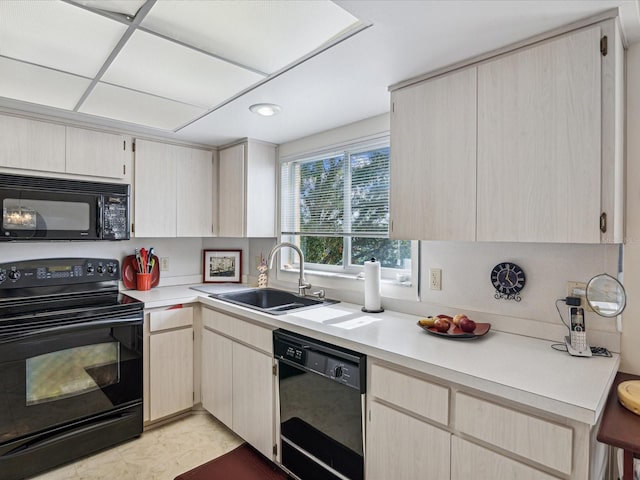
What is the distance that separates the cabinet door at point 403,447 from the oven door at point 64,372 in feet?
5.31

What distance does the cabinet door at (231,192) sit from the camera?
9.50 ft

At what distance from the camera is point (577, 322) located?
4.55 ft

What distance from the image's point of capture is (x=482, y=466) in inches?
47.3

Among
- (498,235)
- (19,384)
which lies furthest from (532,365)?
(19,384)

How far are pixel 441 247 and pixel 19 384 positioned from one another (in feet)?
7.79

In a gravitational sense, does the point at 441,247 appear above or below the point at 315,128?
below

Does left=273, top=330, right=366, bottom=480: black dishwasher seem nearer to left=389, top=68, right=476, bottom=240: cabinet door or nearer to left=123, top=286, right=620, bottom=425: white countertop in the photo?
left=123, top=286, right=620, bottom=425: white countertop

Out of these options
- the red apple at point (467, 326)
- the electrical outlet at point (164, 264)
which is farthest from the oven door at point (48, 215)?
the red apple at point (467, 326)

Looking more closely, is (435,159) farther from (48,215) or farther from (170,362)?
(48,215)

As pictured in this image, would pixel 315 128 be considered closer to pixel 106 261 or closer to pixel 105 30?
pixel 105 30

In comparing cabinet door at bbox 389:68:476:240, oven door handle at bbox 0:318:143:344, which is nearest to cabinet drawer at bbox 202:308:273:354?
oven door handle at bbox 0:318:143:344

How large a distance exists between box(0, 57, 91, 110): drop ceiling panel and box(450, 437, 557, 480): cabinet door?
2299mm

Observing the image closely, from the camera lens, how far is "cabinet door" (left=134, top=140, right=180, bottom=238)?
8.95 ft

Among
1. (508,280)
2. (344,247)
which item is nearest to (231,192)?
(344,247)
